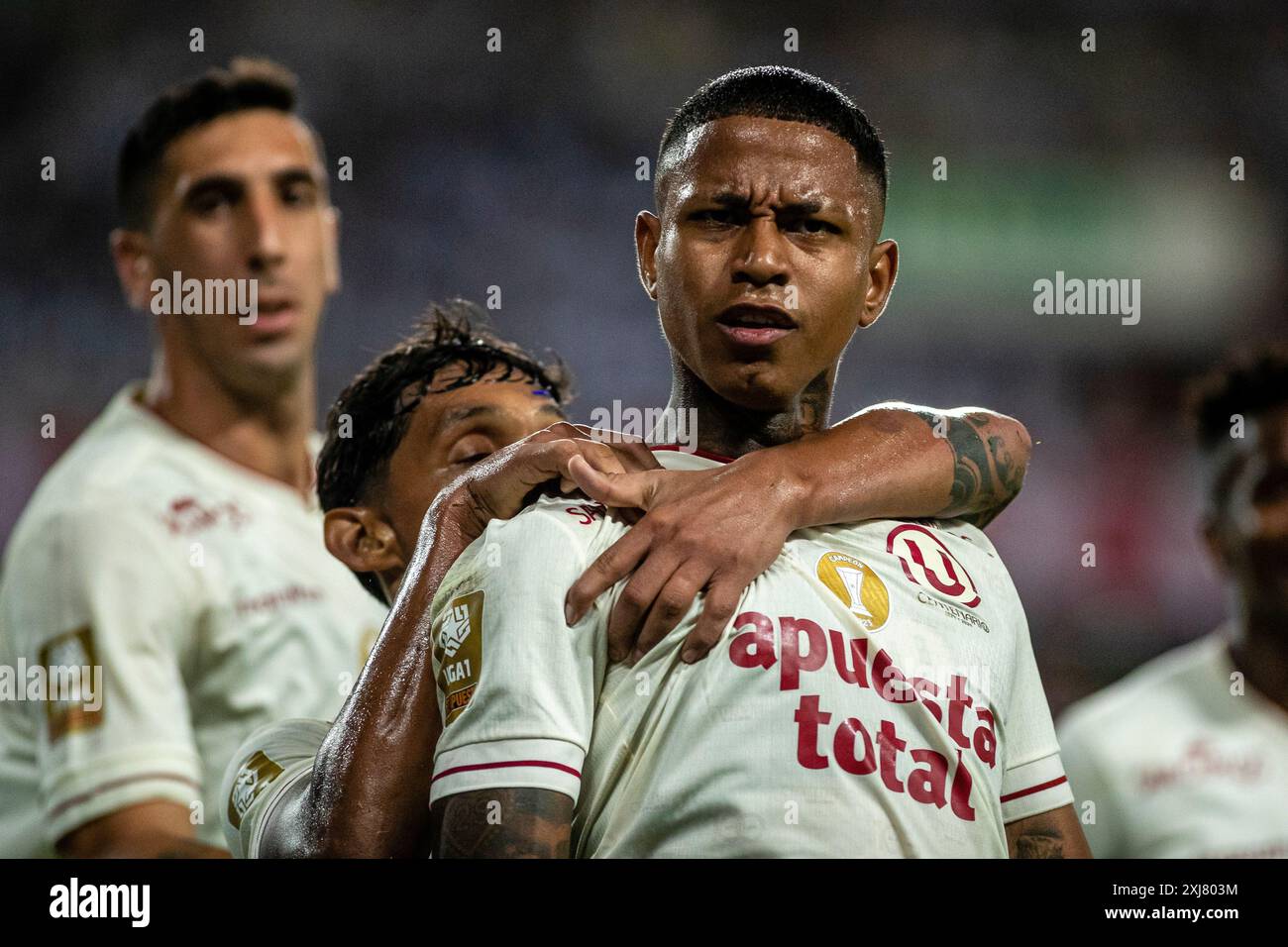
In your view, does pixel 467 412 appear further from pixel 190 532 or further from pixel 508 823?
pixel 190 532

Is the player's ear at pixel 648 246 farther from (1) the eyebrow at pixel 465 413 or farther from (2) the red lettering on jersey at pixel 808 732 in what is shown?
(2) the red lettering on jersey at pixel 808 732

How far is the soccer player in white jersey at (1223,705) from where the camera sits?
189 inches

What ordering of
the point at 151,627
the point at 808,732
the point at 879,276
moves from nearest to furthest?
the point at 808,732, the point at 879,276, the point at 151,627

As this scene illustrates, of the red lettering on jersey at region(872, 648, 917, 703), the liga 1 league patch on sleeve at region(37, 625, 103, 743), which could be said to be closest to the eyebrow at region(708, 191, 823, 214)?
the red lettering on jersey at region(872, 648, 917, 703)

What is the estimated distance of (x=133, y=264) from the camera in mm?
5168

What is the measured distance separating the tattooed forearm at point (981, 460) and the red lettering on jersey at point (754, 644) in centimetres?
43

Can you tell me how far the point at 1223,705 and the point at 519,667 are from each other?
3.98 metres

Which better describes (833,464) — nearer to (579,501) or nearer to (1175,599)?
(579,501)

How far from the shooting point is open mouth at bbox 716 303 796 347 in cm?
205

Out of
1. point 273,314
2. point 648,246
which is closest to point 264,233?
point 273,314

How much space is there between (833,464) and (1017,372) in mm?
3539
